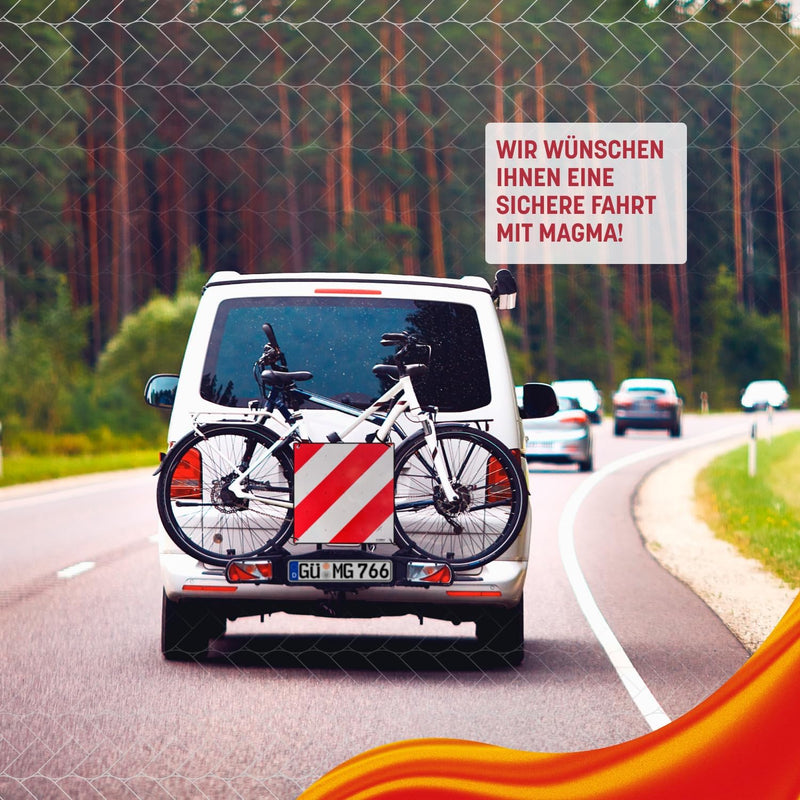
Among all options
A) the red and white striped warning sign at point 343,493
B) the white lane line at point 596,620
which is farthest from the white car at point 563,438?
the red and white striped warning sign at point 343,493

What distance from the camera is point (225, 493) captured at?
6.06 metres

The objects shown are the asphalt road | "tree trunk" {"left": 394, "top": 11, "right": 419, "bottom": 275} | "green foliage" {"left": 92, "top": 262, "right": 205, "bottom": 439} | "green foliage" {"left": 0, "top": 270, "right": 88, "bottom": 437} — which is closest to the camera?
the asphalt road

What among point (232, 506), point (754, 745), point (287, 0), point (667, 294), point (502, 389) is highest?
point (287, 0)

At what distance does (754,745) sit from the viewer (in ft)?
13.7

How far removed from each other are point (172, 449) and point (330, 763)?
1471 mm

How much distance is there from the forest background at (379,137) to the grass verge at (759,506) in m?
5.67

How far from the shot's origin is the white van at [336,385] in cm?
615

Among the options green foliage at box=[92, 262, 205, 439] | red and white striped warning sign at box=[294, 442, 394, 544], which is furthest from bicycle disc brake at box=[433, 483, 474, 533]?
green foliage at box=[92, 262, 205, 439]

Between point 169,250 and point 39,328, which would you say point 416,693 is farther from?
point 39,328

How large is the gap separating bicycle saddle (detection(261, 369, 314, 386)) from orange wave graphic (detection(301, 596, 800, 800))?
2152 millimetres

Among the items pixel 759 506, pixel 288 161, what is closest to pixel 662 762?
pixel 288 161

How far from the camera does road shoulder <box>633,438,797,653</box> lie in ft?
31.0

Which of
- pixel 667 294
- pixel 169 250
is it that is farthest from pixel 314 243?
pixel 667 294

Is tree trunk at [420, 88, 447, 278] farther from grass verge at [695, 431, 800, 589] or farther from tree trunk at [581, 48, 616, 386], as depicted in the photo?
grass verge at [695, 431, 800, 589]
